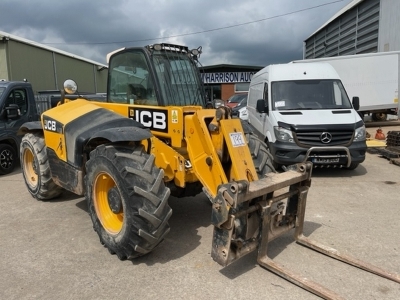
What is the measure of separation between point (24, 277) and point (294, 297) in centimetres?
253

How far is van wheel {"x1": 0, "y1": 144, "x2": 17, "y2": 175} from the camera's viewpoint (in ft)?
25.1

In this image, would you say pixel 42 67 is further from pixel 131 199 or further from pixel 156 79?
pixel 131 199

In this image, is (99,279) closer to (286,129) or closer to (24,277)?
(24,277)

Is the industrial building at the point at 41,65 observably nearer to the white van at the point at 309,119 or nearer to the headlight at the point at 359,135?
the white van at the point at 309,119

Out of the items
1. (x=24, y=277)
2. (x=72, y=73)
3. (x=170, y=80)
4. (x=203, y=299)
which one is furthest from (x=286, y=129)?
(x=72, y=73)

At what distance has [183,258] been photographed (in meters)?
3.75

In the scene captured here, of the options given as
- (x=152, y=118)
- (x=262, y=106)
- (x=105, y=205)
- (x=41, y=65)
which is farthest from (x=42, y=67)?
(x=105, y=205)

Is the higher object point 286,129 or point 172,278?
point 286,129

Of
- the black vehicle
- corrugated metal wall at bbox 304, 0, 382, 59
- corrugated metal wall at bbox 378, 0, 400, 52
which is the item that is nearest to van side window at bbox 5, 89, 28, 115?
the black vehicle

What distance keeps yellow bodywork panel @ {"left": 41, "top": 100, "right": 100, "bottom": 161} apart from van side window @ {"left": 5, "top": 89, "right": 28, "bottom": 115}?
3286 millimetres

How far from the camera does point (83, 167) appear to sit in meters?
4.38

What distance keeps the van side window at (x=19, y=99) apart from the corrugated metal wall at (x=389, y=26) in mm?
16486

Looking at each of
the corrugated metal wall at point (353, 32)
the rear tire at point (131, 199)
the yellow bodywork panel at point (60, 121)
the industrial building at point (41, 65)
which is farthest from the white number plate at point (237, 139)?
the corrugated metal wall at point (353, 32)

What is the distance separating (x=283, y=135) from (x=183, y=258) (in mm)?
4249
